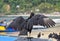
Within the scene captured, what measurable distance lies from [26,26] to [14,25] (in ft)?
1.12

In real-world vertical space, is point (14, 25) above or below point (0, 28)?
above

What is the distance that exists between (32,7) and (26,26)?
4418 cm

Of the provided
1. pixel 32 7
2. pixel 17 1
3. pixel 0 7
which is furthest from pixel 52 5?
pixel 0 7

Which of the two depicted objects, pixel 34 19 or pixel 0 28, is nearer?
pixel 34 19

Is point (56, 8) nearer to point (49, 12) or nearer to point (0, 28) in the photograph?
point (49, 12)

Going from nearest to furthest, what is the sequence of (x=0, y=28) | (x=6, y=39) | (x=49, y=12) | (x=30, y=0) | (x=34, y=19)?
Result: (x=34, y=19)
(x=6, y=39)
(x=0, y=28)
(x=49, y=12)
(x=30, y=0)

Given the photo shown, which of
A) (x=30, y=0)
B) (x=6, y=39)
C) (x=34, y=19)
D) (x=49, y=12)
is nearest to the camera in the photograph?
(x=34, y=19)

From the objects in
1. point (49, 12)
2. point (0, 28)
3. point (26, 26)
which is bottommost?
point (49, 12)

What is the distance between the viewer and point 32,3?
5153cm

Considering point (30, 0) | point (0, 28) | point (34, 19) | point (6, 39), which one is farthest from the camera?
point (30, 0)

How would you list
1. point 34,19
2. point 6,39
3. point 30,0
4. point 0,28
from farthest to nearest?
point 30,0 < point 0,28 < point 6,39 < point 34,19

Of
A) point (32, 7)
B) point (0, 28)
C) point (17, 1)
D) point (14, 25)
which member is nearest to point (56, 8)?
point (32, 7)

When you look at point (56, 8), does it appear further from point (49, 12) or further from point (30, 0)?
point (30, 0)

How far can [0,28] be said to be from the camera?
17234 mm
